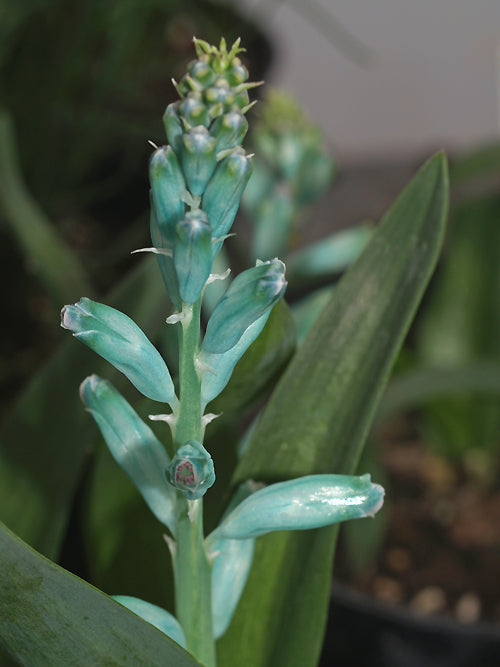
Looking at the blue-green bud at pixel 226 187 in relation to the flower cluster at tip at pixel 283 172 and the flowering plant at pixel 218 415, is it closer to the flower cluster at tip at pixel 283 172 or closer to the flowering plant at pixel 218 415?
the flowering plant at pixel 218 415

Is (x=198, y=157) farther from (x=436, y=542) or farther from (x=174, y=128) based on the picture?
(x=436, y=542)

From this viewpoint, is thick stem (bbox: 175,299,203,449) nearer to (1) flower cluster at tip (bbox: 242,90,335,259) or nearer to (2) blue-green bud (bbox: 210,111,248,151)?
(2) blue-green bud (bbox: 210,111,248,151)

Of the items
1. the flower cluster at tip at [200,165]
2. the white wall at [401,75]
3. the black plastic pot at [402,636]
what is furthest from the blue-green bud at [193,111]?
the white wall at [401,75]

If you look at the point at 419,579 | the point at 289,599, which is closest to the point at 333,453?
the point at 289,599

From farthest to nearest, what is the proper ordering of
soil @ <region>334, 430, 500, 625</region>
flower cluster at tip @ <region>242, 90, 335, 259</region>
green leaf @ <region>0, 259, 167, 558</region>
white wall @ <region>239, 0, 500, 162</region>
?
white wall @ <region>239, 0, 500, 162</region> < soil @ <region>334, 430, 500, 625</region> < flower cluster at tip @ <region>242, 90, 335, 259</region> < green leaf @ <region>0, 259, 167, 558</region>

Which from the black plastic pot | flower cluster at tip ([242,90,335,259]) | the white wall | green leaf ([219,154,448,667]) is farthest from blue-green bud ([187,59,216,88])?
the white wall

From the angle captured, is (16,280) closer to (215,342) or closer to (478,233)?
(478,233)

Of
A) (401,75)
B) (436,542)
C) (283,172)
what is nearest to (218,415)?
(283,172)
